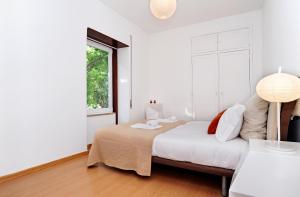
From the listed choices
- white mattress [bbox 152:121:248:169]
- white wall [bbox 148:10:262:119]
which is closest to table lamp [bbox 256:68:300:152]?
white mattress [bbox 152:121:248:169]

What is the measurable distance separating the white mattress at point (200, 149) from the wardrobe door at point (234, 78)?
6.78ft

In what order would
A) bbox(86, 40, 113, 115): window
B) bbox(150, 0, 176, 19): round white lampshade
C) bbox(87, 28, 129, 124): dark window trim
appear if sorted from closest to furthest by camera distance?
bbox(150, 0, 176, 19): round white lampshade
bbox(86, 40, 113, 115): window
bbox(87, 28, 129, 124): dark window trim

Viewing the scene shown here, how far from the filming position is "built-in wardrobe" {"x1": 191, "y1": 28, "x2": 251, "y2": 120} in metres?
3.68

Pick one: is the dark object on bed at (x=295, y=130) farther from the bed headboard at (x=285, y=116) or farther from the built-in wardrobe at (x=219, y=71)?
the built-in wardrobe at (x=219, y=71)

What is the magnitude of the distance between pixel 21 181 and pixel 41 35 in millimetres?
1841

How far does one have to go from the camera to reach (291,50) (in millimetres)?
1836

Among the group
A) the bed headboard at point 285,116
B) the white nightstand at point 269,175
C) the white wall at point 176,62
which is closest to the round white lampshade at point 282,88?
the bed headboard at point 285,116

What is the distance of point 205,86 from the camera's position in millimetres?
4027

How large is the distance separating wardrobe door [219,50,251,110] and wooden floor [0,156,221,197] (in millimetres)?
2063

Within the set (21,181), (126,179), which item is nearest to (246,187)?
(126,179)

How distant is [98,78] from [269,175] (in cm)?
340

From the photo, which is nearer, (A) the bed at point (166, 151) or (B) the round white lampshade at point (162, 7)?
(A) the bed at point (166, 151)

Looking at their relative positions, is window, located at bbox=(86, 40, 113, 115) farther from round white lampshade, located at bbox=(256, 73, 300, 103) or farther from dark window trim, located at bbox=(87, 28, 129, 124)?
round white lampshade, located at bbox=(256, 73, 300, 103)

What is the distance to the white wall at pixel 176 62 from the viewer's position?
3940 mm
